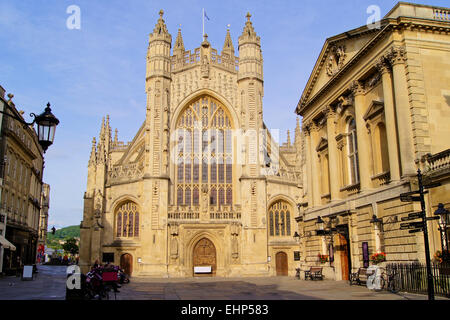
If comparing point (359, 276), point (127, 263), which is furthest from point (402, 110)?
point (127, 263)

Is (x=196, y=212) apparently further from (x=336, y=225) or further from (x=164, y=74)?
(x=336, y=225)

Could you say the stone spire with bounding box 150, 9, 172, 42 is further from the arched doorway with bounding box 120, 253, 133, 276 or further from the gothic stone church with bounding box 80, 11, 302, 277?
the arched doorway with bounding box 120, 253, 133, 276

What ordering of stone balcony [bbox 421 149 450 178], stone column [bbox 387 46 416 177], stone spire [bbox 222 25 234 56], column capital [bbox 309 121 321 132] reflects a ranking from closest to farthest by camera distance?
stone balcony [bbox 421 149 450 178] < stone column [bbox 387 46 416 177] < column capital [bbox 309 121 321 132] < stone spire [bbox 222 25 234 56]

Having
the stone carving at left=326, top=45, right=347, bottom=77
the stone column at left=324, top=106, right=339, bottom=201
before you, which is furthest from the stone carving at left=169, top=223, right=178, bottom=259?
the stone carving at left=326, top=45, right=347, bottom=77

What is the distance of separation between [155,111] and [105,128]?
7.32 metres

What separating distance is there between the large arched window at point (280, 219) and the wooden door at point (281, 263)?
1.90 metres

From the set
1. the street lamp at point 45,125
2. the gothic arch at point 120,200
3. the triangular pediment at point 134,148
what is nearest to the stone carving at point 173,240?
the gothic arch at point 120,200

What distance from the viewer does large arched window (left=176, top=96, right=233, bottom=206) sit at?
129 ft

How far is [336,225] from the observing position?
2208cm

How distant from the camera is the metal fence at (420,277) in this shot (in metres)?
13.9

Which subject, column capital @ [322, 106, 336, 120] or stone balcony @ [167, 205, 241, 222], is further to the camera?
stone balcony @ [167, 205, 241, 222]

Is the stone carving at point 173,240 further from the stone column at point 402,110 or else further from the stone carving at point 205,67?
the stone column at point 402,110

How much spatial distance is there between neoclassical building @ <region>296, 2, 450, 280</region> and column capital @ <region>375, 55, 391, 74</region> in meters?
0.04
